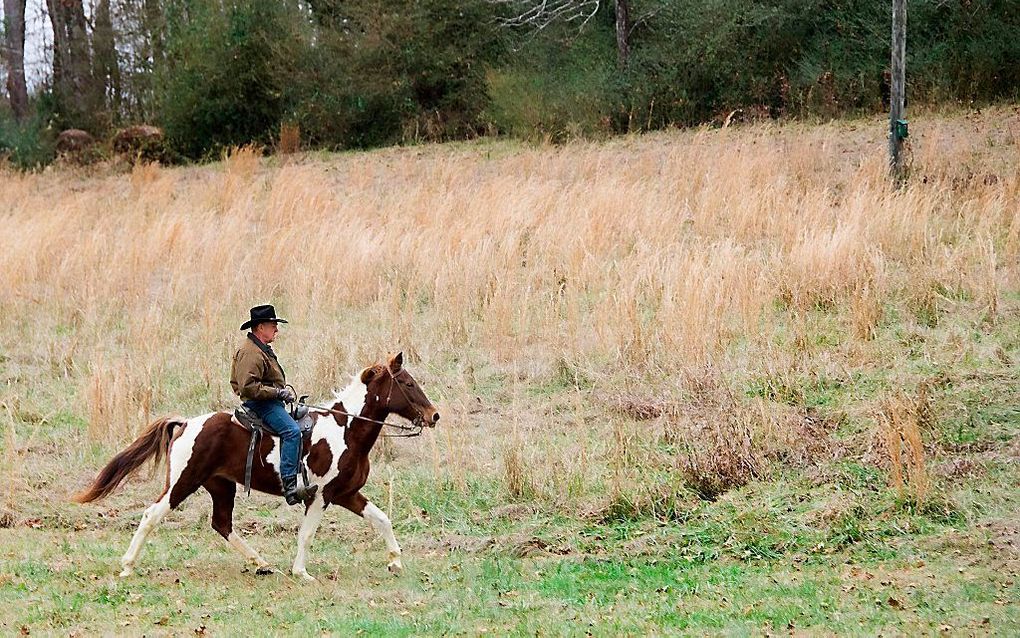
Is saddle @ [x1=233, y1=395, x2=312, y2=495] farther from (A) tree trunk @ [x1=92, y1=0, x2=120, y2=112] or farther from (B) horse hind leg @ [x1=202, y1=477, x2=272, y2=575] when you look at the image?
(A) tree trunk @ [x1=92, y1=0, x2=120, y2=112]

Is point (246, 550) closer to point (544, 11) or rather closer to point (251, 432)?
point (251, 432)

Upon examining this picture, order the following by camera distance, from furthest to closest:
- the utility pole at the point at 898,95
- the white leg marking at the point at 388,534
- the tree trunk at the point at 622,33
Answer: the tree trunk at the point at 622,33 → the utility pole at the point at 898,95 → the white leg marking at the point at 388,534

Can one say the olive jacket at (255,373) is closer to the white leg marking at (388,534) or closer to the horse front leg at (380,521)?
the horse front leg at (380,521)

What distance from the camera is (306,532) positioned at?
9.06m

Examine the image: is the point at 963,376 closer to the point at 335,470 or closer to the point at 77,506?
the point at 335,470

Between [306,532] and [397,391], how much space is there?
123 cm

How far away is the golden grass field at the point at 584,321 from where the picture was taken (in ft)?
35.4

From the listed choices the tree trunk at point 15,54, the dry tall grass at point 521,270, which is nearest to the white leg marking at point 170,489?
the dry tall grass at point 521,270

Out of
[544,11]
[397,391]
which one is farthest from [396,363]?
[544,11]

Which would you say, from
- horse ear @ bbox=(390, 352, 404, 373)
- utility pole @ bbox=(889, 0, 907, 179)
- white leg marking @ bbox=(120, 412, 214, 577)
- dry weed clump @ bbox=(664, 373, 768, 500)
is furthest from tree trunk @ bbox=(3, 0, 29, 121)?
horse ear @ bbox=(390, 352, 404, 373)

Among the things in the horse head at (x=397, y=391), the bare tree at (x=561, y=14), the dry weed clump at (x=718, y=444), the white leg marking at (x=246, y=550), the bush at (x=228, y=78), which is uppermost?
the bare tree at (x=561, y=14)

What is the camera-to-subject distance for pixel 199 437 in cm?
892

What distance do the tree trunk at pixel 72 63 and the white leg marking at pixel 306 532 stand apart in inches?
1176

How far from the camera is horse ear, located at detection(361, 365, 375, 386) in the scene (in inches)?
356
